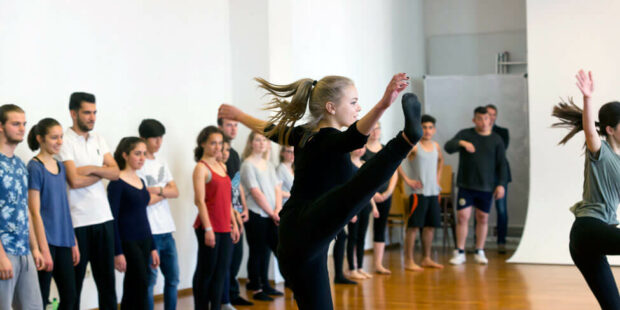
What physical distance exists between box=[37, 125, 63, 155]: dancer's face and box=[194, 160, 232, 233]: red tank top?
1.06 m

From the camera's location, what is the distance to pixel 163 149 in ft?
19.1

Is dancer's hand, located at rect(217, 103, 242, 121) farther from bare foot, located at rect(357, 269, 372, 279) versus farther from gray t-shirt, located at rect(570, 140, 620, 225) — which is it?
bare foot, located at rect(357, 269, 372, 279)

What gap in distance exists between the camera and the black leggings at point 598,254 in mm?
3139

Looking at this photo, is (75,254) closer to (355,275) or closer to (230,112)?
(230,112)

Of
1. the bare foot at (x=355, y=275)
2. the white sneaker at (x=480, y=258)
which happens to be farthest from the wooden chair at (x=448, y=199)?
the bare foot at (x=355, y=275)

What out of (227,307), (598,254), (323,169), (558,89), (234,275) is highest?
(558,89)

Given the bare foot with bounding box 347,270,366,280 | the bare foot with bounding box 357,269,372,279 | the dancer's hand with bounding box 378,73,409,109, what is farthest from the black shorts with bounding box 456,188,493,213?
the dancer's hand with bounding box 378,73,409,109

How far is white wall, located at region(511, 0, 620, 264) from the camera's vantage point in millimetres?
7230

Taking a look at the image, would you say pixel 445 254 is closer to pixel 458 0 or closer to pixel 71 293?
pixel 458 0

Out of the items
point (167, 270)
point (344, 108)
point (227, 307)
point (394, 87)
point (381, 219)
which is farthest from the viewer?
point (381, 219)

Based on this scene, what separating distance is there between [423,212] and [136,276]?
3.55 metres

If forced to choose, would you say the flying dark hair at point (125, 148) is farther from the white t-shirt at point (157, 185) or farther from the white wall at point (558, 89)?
the white wall at point (558, 89)

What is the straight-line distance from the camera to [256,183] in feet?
18.9

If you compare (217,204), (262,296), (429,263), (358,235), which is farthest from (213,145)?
(429,263)
